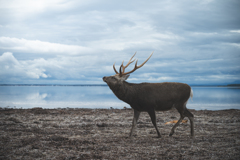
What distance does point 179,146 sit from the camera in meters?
8.14

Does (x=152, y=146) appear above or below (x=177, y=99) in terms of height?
below

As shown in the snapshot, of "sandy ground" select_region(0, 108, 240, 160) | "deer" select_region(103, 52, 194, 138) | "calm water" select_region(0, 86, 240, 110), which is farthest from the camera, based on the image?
"calm water" select_region(0, 86, 240, 110)

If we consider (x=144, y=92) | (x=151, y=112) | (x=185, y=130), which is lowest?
(x=185, y=130)

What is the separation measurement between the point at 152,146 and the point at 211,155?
201 cm

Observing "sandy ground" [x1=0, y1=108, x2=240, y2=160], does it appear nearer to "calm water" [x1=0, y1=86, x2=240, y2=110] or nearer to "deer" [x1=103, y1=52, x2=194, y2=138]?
"deer" [x1=103, y1=52, x2=194, y2=138]

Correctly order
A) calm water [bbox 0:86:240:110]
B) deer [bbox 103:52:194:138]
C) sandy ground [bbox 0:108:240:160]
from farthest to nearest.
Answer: calm water [bbox 0:86:240:110] → deer [bbox 103:52:194:138] → sandy ground [bbox 0:108:240:160]

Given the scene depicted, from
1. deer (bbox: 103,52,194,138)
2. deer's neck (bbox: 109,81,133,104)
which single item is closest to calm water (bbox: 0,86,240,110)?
deer (bbox: 103,52,194,138)

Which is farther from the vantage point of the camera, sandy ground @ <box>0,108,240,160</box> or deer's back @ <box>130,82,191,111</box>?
deer's back @ <box>130,82,191,111</box>

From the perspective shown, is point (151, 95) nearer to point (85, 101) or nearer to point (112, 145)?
point (112, 145)

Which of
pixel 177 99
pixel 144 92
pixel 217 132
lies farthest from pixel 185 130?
pixel 144 92

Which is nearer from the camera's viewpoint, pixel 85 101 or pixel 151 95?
pixel 151 95

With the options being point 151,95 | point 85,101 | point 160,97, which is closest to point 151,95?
point 151,95

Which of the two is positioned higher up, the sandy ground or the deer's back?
the deer's back

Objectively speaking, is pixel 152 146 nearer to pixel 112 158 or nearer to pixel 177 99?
pixel 112 158
